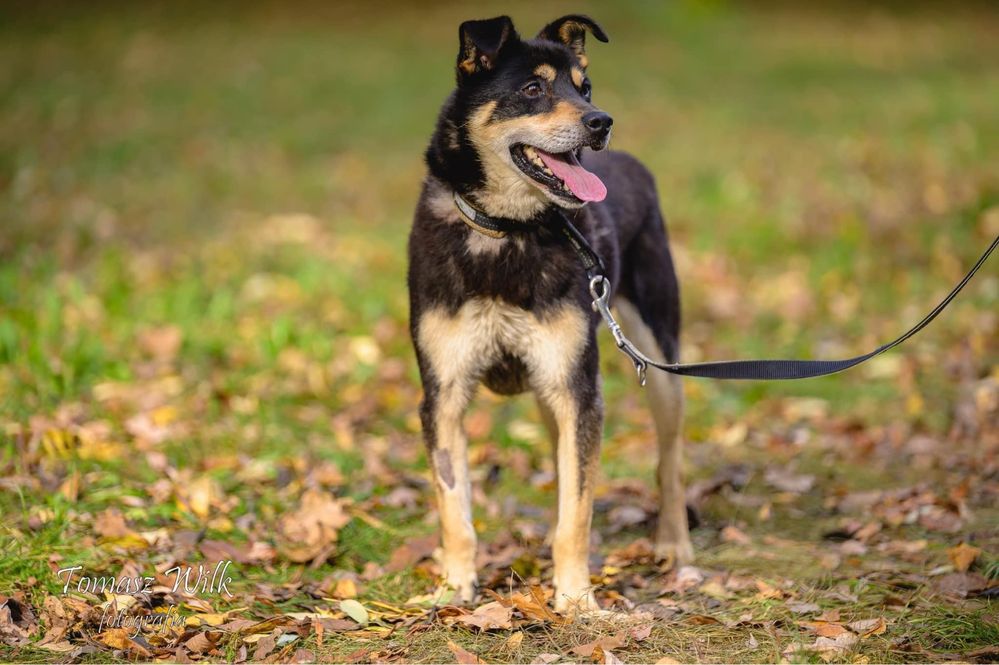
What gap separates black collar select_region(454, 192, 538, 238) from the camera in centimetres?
425

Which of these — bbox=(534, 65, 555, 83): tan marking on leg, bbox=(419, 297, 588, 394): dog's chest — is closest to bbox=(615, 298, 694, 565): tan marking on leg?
bbox=(419, 297, 588, 394): dog's chest

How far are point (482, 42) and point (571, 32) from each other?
71 cm

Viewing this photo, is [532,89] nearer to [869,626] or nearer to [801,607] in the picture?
[801,607]

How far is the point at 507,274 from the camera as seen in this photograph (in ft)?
13.8

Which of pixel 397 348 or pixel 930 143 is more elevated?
pixel 930 143

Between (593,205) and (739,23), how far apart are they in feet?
73.7

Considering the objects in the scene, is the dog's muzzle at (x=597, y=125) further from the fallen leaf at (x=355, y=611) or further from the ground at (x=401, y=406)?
the fallen leaf at (x=355, y=611)

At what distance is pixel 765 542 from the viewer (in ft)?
16.6

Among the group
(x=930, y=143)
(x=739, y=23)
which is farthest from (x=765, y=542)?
(x=739, y=23)

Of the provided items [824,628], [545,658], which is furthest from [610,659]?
[824,628]

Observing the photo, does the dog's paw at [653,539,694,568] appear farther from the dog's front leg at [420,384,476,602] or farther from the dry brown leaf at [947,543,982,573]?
the dry brown leaf at [947,543,982,573]

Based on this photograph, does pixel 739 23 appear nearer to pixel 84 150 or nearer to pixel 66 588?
pixel 84 150

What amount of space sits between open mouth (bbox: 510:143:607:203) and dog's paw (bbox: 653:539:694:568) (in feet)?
5.80

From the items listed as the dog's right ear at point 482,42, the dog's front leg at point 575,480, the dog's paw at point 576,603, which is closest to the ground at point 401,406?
the dog's paw at point 576,603
